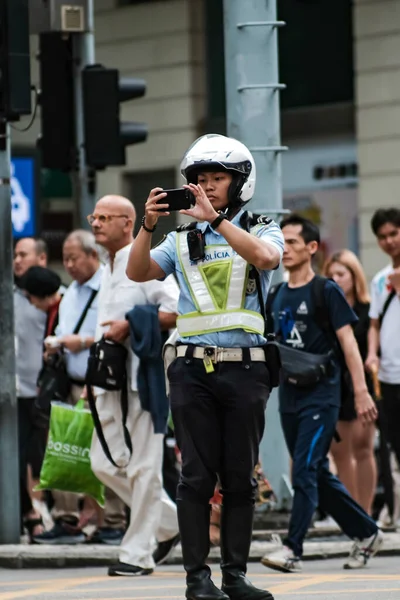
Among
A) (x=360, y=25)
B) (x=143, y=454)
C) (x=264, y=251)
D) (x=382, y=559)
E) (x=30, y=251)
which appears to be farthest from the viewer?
(x=360, y=25)

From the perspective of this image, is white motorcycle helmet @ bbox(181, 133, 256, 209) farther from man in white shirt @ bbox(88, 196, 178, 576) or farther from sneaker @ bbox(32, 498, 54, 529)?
sneaker @ bbox(32, 498, 54, 529)

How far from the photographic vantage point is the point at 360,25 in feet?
65.2

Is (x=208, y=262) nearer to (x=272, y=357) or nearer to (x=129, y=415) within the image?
(x=272, y=357)

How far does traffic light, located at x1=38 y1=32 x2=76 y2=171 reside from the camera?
518 inches

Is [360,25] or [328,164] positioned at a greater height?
[360,25]

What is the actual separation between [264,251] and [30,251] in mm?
5681

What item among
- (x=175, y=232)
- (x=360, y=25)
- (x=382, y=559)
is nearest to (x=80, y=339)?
(x=382, y=559)

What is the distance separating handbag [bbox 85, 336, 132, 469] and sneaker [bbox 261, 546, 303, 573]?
3.08 feet

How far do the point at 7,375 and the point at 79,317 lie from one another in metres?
0.71

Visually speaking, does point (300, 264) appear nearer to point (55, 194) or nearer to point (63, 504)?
point (63, 504)

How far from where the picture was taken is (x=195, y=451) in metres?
6.93

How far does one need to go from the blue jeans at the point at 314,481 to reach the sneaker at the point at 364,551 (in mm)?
34

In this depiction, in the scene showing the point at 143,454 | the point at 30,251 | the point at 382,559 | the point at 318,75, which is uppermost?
the point at 318,75

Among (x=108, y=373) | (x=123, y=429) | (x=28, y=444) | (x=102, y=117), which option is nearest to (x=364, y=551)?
(x=123, y=429)
